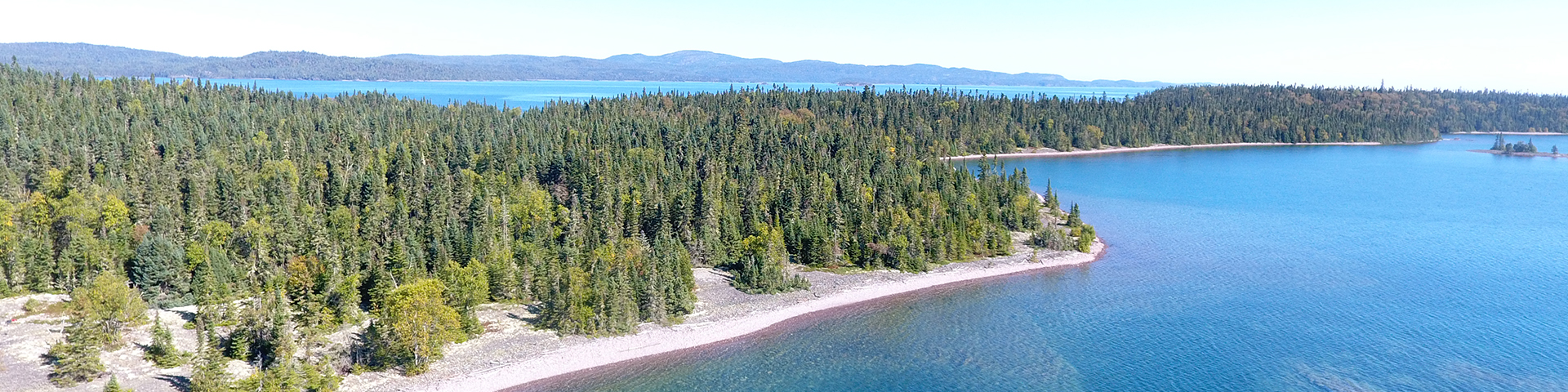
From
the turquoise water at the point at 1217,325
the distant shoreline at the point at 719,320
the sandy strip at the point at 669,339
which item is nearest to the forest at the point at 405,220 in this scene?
the distant shoreline at the point at 719,320

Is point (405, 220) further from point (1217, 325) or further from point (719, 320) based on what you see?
point (1217, 325)

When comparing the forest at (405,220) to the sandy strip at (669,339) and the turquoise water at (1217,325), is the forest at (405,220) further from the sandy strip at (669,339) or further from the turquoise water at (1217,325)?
the turquoise water at (1217,325)

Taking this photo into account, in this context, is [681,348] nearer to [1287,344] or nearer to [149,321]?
[149,321]

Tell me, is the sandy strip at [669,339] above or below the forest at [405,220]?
below

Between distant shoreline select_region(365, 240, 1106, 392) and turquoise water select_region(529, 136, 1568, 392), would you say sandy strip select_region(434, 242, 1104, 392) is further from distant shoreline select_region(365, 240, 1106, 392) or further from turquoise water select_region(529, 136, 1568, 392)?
turquoise water select_region(529, 136, 1568, 392)

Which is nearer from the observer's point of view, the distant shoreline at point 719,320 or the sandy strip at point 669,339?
the distant shoreline at point 719,320

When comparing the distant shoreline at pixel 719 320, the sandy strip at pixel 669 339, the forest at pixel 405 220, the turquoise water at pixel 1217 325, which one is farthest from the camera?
the forest at pixel 405 220
